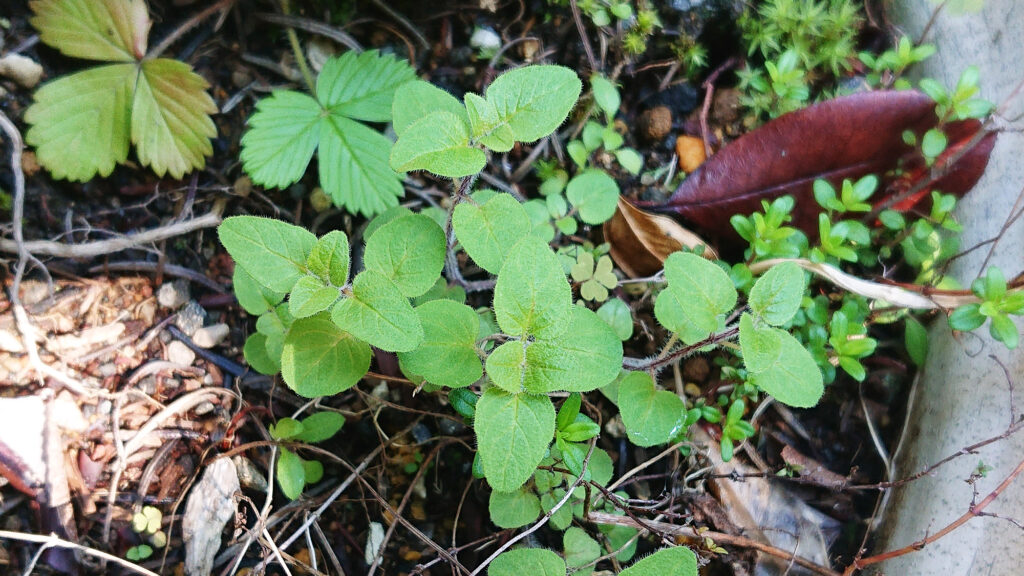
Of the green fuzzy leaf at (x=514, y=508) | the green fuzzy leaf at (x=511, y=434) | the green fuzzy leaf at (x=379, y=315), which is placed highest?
the green fuzzy leaf at (x=379, y=315)

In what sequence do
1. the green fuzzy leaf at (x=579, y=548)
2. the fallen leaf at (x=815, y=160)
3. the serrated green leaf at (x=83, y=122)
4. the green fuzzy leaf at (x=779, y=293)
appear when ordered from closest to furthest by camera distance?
the green fuzzy leaf at (x=779, y=293) → the green fuzzy leaf at (x=579, y=548) → the serrated green leaf at (x=83, y=122) → the fallen leaf at (x=815, y=160)

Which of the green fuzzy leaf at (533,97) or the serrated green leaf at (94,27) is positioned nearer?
the green fuzzy leaf at (533,97)

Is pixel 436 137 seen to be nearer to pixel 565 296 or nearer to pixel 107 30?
pixel 565 296

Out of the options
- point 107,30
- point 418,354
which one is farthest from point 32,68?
point 418,354

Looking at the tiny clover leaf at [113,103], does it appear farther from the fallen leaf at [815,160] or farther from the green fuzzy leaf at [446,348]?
the fallen leaf at [815,160]

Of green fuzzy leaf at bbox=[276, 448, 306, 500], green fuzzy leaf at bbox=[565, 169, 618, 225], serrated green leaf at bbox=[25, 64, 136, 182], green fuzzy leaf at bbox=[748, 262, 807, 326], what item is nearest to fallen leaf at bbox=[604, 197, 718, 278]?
green fuzzy leaf at bbox=[565, 169, 618, 225]

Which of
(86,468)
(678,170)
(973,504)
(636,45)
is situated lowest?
(973,504)

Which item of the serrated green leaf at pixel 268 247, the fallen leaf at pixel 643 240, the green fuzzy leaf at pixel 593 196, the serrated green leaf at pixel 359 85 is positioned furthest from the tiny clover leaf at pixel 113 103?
the fallen leaf at pixel 643 240
